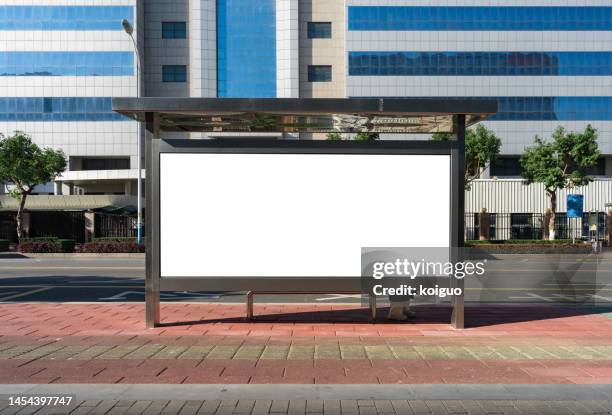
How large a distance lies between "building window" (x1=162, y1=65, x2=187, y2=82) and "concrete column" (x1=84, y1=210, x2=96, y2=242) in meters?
18.2

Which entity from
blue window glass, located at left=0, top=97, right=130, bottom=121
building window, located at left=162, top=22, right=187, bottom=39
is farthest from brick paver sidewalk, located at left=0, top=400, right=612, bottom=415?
building window, located at left=162, top=22, right=187, bottom=39

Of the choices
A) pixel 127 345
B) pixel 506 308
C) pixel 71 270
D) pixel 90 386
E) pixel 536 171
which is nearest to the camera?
pixel 90 386

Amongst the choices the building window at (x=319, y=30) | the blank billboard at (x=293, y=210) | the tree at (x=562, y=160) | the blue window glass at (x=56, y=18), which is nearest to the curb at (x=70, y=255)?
the blank billboard at (x=293, y=210)

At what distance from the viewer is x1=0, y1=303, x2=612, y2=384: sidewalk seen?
252 inches

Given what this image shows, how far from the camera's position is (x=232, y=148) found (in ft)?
29.7

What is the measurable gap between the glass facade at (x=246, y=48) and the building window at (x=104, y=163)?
1132 centimetres

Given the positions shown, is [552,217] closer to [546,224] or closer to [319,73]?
[546,224]

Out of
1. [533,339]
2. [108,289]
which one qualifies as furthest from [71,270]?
[533,339]

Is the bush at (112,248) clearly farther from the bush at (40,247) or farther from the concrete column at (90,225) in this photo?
the concrete column at (90,225)

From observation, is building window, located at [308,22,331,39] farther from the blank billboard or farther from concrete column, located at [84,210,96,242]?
the blank billboard

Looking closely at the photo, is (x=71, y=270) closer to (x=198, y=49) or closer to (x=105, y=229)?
(x=105, y=229)

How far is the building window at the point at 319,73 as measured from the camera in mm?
48094

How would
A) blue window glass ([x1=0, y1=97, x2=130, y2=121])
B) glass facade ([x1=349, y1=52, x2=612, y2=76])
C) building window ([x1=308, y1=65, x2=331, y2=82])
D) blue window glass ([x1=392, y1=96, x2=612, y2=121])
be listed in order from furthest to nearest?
building window ([x1=308, y1=65, x2=331, y2=82])
blue window glass ([x1=0, y1=97, x2=130, y2=121])
blue window glass ([x1=392, y1=96, x2=612, y2=121])
glass facade ([x1=349, y1=52, x2=612, y2=76])

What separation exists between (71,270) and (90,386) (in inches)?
613
